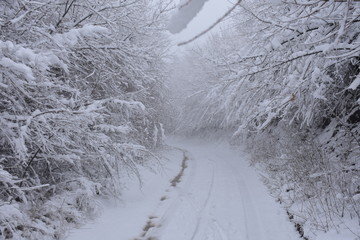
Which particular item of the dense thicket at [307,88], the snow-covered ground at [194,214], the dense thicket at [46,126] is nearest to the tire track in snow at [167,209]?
the snow-covered ground at [194,214]

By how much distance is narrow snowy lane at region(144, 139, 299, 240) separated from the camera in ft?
18.2

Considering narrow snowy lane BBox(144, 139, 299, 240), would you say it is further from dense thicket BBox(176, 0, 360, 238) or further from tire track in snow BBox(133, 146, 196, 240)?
dense thicket BBox(176, 0, 360, 238)

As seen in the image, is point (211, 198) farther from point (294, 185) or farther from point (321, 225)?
point (321, 225)

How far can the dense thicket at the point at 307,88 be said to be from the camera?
4.75 metres

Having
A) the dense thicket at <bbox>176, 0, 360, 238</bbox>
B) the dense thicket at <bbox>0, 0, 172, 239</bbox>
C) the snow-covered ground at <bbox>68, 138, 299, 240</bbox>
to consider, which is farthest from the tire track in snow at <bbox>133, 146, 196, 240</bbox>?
the dense thicket at <bbox>176, 0, 360, 238</bbox>

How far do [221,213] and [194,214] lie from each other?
1.91 feet

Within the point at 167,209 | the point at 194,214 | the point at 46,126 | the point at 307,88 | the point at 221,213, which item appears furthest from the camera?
the point at 167,209

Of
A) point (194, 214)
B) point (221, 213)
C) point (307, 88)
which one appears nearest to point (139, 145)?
point (194, 214)

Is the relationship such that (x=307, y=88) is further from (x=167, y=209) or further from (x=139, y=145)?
(x=167, y=209)

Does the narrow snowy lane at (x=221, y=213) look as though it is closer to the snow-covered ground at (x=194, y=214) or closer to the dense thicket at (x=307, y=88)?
the snow-covered ground at (x=194, y=214)

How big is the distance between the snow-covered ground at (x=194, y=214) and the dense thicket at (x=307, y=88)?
50cm

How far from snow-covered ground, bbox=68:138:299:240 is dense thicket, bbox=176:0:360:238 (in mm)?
496

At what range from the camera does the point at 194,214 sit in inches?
260

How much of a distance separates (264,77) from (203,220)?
2991mm
